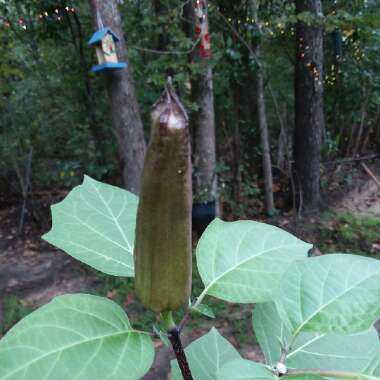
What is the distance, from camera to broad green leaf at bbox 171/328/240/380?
2.04ft

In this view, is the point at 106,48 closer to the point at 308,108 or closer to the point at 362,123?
the point at 308,108

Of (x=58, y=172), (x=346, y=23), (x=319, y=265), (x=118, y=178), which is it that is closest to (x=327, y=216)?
(x=346, y=23)

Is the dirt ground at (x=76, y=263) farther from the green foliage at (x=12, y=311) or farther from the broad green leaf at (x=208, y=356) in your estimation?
the broad green leaf at (x=208, y=356)

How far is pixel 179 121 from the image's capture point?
305 mm

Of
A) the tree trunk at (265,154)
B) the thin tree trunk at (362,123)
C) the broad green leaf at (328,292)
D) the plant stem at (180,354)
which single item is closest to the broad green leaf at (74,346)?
the plant stem at (180,354)

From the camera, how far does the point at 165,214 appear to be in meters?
0.34

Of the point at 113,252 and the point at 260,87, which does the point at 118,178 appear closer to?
the point at 260,87

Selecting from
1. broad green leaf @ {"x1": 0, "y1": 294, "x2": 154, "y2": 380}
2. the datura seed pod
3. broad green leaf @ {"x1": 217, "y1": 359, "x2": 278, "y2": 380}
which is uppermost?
the datura seed pod

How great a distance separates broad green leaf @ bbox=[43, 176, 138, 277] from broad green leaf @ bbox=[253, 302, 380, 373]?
23 centimetres

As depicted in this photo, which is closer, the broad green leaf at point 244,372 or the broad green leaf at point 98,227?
the broad green leaf at point 244,372

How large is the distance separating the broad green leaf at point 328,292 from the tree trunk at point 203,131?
3.21m

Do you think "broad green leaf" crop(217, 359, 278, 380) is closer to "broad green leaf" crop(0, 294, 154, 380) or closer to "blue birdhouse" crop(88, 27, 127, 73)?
"broad green leaf" crop(0, 294, 154, 380)

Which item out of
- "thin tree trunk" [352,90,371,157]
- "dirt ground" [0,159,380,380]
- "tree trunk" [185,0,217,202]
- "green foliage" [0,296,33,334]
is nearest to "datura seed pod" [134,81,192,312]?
"dirt ground" [0,159,380,380]

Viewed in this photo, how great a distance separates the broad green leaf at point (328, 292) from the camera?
45 cm
